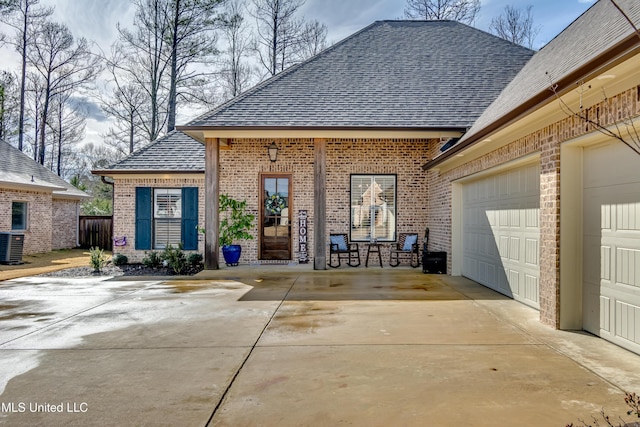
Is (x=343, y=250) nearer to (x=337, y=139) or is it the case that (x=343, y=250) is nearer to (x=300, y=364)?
(x=337, y=139)

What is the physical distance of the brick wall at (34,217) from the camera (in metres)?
13.8

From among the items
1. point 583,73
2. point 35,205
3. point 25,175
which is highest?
point 25,175

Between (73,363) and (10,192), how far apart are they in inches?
515

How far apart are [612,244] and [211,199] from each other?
789cm

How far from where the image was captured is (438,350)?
13.6 ft

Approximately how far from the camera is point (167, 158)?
12359 millimetres

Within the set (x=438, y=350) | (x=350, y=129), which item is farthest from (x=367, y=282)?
(x=438, y=350)

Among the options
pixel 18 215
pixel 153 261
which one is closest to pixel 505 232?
pixel 153 261

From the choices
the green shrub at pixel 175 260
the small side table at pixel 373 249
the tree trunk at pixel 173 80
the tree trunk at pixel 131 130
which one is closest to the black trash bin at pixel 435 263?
the small side table at pixel 373 249

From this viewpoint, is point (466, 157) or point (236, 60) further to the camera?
point (236, 60)

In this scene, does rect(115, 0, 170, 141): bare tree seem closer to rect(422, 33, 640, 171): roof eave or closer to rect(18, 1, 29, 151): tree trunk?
rect(18, 1, 29, 151): tree trunk

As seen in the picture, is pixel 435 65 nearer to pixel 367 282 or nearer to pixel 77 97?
pixel 367 282

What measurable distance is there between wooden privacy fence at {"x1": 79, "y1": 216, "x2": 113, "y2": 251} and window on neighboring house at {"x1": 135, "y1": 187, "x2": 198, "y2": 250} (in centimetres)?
680

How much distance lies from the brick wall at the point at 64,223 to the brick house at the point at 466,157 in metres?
6.58
